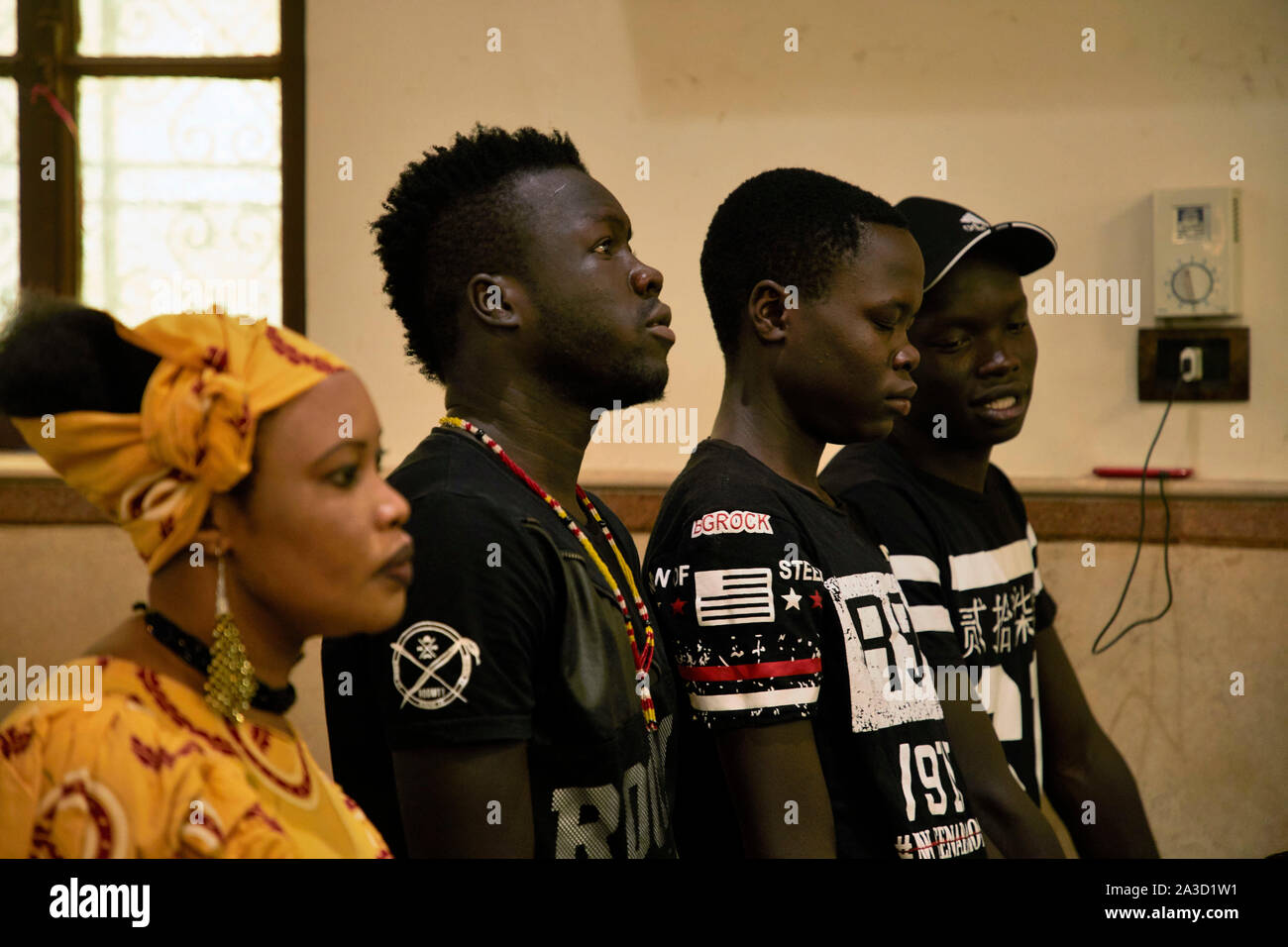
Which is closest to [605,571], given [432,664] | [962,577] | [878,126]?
[432,664]

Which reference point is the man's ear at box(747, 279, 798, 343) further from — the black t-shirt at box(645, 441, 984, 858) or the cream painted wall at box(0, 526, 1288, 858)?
the cream painted wall at box(0, 526, 1288, 858)

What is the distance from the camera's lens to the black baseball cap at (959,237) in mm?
1846

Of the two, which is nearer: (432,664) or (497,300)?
(432,664)

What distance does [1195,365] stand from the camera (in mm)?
2721

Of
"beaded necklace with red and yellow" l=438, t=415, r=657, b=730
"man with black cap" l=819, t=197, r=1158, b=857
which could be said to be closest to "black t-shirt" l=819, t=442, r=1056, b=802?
"man with black cap" l=819, t=197, r=1158, b=857

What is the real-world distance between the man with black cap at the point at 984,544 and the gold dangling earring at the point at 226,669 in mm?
1026

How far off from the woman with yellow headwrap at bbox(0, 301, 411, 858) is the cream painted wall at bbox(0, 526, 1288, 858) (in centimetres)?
→ 191

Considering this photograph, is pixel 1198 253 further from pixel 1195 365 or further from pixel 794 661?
pixel 794 661

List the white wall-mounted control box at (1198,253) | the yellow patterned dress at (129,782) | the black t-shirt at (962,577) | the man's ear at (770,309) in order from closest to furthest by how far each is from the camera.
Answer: the yellow patterned dress at (129,782), the man's ear at (770,309), the black t-shirt at (962,577), the white wall-mounted control box at (1198,253)

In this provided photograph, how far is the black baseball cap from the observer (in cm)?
185

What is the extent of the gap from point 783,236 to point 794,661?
62cm

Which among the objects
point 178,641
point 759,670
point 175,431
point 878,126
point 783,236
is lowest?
point 759,670

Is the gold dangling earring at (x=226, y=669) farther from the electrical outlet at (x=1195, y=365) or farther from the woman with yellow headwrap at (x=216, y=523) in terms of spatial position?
the electrical outlet at (x=1195, y=365)

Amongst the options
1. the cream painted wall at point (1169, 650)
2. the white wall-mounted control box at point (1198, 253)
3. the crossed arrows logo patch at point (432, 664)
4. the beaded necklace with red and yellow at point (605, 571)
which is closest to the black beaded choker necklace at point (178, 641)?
the crossed arrows logo patch at point (432, 664)
